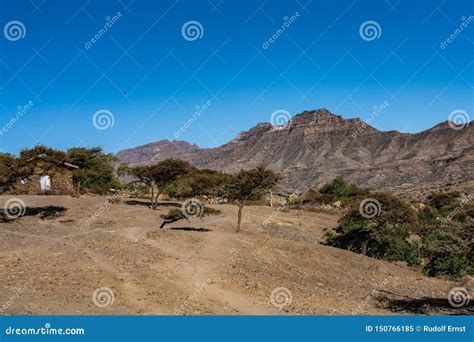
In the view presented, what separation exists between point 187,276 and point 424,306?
851cm

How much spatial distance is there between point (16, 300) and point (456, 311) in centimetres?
1395

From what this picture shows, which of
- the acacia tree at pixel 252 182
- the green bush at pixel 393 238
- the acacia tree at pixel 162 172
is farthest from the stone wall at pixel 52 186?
the green bush at pixel 393 238

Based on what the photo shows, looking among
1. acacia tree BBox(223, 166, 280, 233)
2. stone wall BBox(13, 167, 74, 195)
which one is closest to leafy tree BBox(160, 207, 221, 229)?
acacia tree BBox(223, 166, 280, 233)

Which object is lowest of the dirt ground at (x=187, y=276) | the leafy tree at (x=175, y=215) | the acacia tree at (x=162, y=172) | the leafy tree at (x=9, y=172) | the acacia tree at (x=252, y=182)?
the dirt ground at (x=187, y=276)

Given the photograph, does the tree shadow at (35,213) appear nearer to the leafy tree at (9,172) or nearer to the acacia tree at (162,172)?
the leafy tree at (9,172)

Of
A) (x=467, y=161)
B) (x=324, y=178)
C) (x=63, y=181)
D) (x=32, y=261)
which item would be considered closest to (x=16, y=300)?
(x=32, y=261)

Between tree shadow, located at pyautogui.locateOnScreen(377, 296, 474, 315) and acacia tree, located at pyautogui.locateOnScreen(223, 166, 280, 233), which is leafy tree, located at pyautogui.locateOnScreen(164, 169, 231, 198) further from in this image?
tree shadow, located at pyautogui.locateOnScreen(377, 296, 474, 315)

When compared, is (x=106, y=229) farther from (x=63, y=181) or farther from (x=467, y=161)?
(x=467, y=161)

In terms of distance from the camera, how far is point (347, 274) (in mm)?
21969

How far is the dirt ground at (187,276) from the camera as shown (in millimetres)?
14078

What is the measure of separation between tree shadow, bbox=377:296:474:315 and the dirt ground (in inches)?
1.5

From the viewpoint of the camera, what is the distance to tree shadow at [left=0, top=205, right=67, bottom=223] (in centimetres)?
2970

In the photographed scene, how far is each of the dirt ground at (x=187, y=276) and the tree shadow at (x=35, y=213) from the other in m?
→ 0.78

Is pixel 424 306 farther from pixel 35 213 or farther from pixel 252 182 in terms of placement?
pixel 35 213
